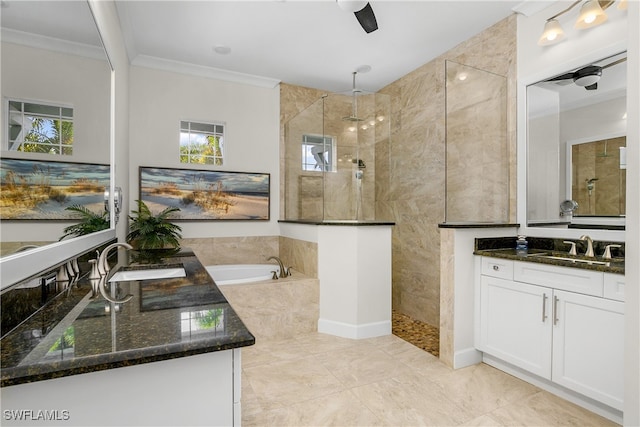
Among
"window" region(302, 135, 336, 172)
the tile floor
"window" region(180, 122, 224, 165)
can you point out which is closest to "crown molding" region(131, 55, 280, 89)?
"window" region(180, 122, 224, 165)

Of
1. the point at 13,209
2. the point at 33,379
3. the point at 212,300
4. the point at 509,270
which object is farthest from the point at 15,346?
the point at 509,270

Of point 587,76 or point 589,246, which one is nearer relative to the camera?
point 589,246

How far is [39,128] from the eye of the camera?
39.9 inches

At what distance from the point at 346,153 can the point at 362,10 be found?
169 centimetres

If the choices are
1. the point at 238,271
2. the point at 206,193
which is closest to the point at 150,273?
the point at 238,271

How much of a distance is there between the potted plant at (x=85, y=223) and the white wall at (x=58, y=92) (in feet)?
0.24

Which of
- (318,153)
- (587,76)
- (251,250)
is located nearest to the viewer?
(587,76)

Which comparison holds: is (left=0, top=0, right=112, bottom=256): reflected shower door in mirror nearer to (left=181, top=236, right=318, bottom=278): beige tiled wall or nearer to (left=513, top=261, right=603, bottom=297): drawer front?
(left=181, top=236, right=318, bottom=278): beige tiled wall

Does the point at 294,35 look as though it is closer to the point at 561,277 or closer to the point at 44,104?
the point at 44,104

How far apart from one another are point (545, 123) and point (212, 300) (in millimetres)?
2880

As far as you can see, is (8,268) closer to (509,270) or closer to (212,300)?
(212,300)

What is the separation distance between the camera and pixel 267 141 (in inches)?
175

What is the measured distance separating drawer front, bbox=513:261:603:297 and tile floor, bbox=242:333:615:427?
0.73 metres

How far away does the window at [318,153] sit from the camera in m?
3.88
